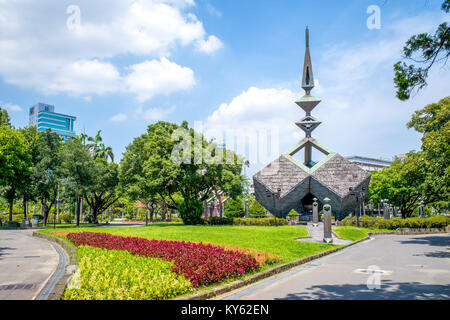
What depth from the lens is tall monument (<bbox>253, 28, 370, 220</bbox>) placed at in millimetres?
36625

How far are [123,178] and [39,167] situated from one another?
931 centimetres

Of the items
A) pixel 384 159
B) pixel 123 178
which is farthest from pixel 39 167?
pixel 384 159

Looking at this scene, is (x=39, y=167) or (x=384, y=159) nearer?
(x=39, y=167)

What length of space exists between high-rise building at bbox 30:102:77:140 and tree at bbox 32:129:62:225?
414 ft

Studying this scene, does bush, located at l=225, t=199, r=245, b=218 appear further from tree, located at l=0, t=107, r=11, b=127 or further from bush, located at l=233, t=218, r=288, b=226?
tree, located at l=0, t=107, r=11, b=127

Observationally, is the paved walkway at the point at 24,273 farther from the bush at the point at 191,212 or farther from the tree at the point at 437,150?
the bush at the point at 191,212

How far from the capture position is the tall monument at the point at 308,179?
120ft

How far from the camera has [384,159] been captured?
7195 inches

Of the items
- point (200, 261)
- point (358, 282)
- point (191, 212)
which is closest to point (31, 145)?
point (191, 212)

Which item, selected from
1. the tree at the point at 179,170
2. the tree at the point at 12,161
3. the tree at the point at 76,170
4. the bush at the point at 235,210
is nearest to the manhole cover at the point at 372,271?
the tree at the point at 179,170

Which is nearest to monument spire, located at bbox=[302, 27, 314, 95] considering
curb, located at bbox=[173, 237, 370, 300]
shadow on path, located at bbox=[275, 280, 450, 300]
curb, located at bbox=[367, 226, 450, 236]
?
curb, located at bbox=[367, 226, 450, 236]

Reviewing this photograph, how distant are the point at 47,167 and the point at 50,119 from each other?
140 meters
